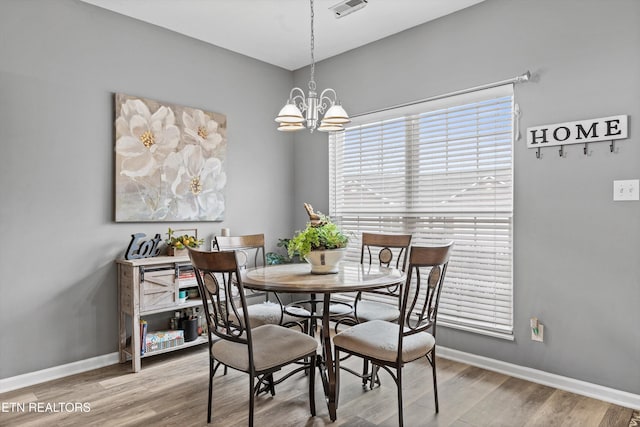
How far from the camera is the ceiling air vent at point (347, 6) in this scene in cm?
296

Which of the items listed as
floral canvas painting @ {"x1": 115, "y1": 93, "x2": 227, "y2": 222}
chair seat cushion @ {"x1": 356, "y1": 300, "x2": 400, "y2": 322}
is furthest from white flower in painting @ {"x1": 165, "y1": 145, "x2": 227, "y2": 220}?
chair seat cushion @ {"x1": 356, "y1": 300, "x2": 400, "y2": 322}

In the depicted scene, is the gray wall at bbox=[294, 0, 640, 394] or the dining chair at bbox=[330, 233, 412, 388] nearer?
the gray wall at bbox=[294, 0, 640, 394]

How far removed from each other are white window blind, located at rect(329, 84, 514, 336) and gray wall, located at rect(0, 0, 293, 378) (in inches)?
73.0

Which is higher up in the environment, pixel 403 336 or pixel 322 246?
pixel 322 246

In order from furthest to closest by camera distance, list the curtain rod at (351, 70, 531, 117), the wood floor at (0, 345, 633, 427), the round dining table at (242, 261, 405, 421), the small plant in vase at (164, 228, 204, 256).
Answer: the small plant in vase at (164, 228, 204, 256) < the curtain rod at (351, 70, 531, 117) < the wood floor at (0, 345, 633, 427) < the round dining table at (242, 261, 405, 421)

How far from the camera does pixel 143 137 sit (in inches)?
128

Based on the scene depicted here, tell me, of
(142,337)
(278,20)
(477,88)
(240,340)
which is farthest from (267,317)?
(278,20)

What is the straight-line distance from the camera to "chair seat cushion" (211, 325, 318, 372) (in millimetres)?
2008

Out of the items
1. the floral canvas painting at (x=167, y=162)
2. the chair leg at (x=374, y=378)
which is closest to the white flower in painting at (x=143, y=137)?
the floral canvas painting at (x=167, y=162)

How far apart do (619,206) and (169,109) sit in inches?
132

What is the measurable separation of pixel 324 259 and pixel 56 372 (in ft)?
6.98

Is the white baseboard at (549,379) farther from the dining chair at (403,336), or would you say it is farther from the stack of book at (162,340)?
the stack of book at (162,340)

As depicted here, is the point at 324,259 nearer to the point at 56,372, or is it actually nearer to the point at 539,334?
the point at 539,334

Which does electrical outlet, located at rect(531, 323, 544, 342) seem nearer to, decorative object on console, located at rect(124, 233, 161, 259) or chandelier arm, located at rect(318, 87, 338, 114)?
chandelier arm, located at rect(318, 87, 338, 114)
